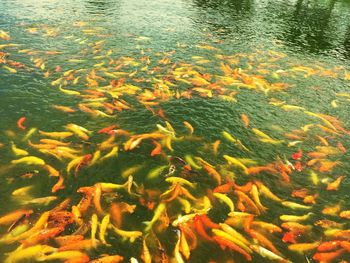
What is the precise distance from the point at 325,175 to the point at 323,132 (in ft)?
17.0

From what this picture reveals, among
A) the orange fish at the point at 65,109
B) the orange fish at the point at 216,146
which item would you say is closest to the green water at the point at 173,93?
the orange fish at the point at 216,146

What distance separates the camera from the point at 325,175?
20.1 meters

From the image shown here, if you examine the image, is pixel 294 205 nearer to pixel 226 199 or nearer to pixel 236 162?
pixel 226 199

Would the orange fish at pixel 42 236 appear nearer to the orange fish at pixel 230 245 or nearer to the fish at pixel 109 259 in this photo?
the fish at pixel 109 259

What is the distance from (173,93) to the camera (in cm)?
2744

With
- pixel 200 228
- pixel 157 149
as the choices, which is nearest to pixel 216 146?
A: pixel 157 149

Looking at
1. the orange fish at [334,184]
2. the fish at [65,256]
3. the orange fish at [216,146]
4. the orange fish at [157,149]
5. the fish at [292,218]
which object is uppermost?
the fish at [65,256]

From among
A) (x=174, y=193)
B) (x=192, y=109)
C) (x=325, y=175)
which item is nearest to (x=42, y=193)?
(x=174, y=193)

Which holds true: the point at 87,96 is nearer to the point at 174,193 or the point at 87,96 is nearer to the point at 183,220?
the point at 174,193

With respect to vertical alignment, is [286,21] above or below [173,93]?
below

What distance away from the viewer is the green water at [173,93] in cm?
1734

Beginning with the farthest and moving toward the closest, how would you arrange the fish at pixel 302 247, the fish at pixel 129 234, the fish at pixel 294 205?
1. the fish at pixel 294 205
2. the fish at pixel 302 247
3. the fish at pixel 129 234

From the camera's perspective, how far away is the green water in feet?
56.9

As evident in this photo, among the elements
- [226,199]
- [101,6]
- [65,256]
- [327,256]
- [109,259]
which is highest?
[101,6]
